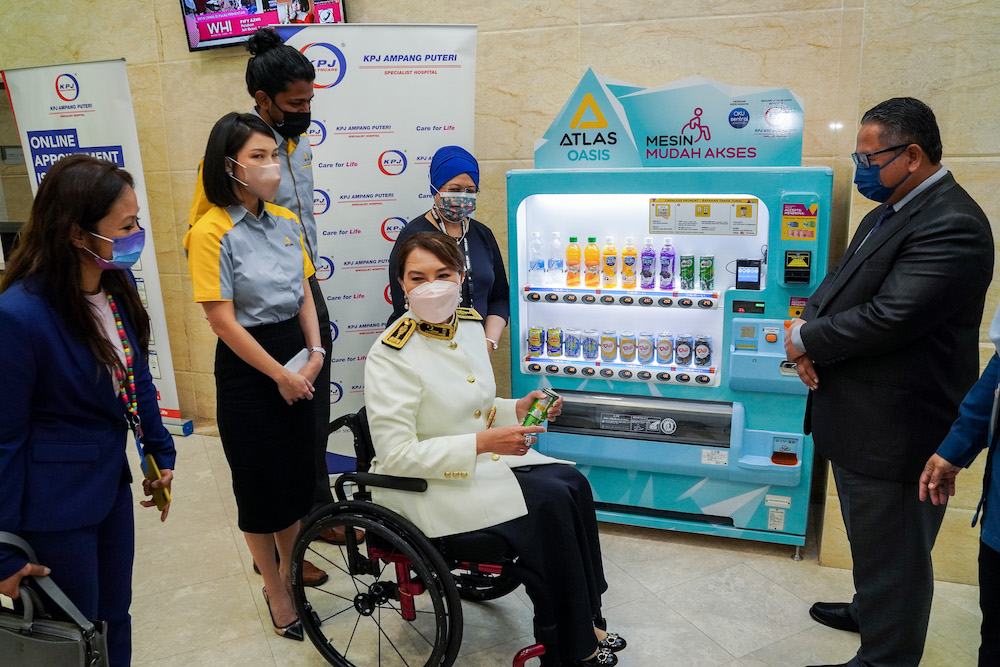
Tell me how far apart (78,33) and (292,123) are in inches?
122

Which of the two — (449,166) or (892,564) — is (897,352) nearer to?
(892,564)

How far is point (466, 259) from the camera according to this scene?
3.35 metres

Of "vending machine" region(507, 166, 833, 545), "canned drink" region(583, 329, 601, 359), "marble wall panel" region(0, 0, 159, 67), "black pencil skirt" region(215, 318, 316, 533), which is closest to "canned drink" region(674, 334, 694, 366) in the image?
"vending machine" region(507, 166, 833, 545)

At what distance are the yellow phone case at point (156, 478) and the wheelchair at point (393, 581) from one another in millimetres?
428

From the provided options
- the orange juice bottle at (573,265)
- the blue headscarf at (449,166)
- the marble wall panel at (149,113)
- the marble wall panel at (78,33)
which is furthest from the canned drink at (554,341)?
the marble wall panel at (78,33)

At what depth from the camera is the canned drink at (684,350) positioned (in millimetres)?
3473

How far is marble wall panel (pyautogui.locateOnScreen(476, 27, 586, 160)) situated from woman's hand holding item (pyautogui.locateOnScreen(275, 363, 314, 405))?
6.88 feet

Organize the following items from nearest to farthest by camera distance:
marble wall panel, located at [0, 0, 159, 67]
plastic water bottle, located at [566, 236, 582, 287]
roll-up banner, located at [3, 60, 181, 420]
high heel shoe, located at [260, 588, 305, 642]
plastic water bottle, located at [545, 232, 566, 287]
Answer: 1. high heel shoe, located at [260, 588, 305, 642]
2. plastic water bottle, located at [566, 236, 582, 287]
3. plastic water bottle, located at [545, 232, 566, 287]
4. roll-up banner, located at [3, 60, 181, 420]
5. marble wall panel, located at [0, 0, 159, 67]

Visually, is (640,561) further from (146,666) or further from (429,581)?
(146,666)

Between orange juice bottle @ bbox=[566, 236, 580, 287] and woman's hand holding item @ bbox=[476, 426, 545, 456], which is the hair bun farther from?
woman's hand holding item @ bbox=[476, 426, 545, 456]

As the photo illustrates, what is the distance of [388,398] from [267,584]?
3.62 ft

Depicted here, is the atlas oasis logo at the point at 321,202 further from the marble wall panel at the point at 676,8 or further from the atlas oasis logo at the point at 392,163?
the marble wall panel at the point at 676,8

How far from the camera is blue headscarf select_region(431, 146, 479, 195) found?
3273 mm

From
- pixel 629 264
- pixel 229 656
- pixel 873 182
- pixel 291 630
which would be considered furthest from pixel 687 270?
pixel 229 656
